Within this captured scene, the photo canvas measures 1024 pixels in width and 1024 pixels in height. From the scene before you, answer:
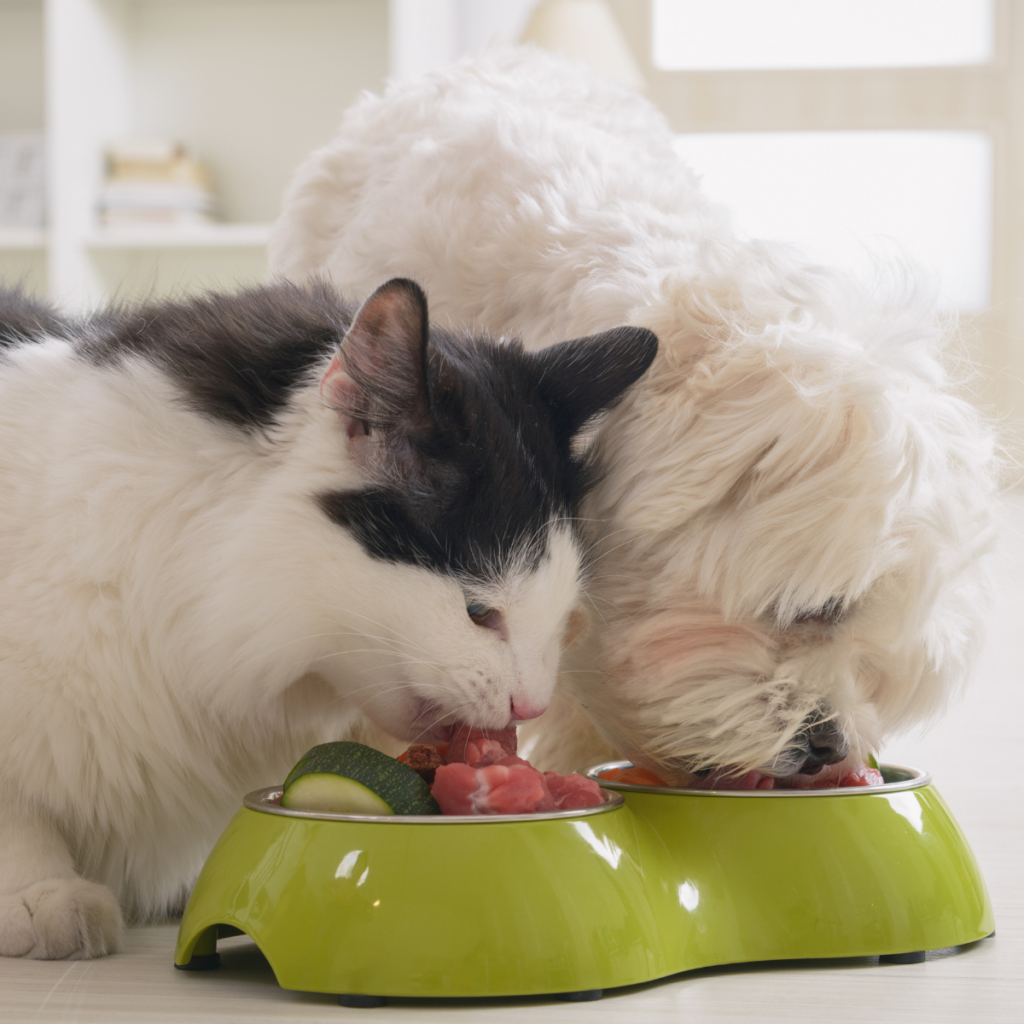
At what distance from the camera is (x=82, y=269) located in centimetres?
395

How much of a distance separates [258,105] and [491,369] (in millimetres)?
3332

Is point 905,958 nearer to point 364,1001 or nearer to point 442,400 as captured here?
point 364,1001

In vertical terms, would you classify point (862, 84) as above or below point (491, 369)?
above

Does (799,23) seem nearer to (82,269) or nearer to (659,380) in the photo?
(82,269)

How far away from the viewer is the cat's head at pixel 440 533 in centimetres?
106

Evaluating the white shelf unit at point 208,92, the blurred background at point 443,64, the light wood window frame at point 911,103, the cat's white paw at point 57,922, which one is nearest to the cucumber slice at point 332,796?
the cat's white paw at point 57,922

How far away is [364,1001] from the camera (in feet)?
3.14

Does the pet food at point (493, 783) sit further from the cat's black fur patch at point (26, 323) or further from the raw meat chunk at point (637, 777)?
the cat's black fur patch at point (26, 323)

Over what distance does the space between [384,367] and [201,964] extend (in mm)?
531

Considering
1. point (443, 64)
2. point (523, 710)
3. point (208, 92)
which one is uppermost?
point (443, 64)

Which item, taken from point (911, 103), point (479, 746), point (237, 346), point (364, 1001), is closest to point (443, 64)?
point (911, 103)

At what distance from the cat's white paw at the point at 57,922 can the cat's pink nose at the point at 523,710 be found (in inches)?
15.6

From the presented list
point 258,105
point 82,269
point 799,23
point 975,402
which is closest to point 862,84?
point 799,23

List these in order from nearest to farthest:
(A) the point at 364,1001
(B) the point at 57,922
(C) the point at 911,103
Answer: (A) the point at 364,1001 → (B) the point at 57,922 → (C) the point at 911,103
